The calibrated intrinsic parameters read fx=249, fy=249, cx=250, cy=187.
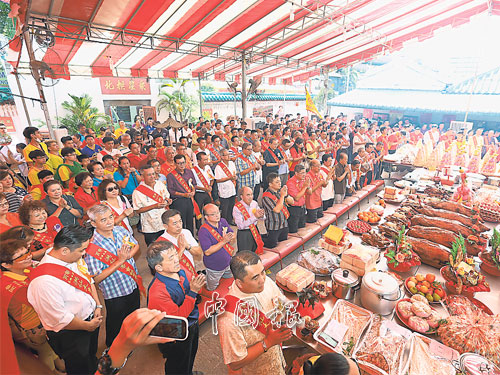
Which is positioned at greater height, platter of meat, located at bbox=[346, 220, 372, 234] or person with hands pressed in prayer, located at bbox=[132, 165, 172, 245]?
person with hands pressed in prayer, located at bbox=[132, 165, 172, 245]

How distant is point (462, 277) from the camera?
2.62 meters

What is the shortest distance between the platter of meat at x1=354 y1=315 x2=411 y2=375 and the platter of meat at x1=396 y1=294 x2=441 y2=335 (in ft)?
0.39

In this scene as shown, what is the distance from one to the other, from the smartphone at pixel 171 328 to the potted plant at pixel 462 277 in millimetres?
2917

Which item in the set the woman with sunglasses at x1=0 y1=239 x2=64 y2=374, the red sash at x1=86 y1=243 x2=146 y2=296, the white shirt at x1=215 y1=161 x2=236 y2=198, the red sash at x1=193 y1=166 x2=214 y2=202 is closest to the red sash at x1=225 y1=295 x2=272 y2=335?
the red sash at x1=86 y1=243 x2=146 y2=296

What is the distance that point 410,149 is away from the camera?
8844mm

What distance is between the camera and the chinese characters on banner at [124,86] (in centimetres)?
1462

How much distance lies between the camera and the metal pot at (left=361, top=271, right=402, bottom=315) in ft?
7.86

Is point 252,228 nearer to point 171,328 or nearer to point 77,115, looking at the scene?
point 171,328

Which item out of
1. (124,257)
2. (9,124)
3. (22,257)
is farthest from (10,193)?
(9,124)

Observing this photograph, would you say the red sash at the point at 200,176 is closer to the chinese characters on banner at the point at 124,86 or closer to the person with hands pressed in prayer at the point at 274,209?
the person with hands pressed in prayer at the point at 274,209

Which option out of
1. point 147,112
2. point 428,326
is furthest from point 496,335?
point 147,112

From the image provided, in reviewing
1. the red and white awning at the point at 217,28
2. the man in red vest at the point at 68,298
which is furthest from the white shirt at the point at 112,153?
the man in red vest at the point at 68,298

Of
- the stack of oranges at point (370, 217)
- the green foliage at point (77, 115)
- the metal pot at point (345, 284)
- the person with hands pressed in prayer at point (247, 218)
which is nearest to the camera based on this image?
the metal pot at point (345, 284)

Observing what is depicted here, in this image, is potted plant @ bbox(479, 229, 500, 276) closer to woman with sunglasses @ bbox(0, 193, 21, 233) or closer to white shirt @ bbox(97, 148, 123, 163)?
woman with sunglasses @ bbox(0, 193, 21, 233)
